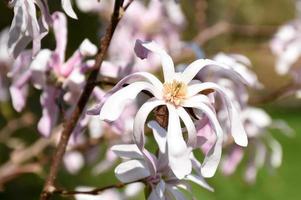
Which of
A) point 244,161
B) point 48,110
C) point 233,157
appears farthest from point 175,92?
point 244,161

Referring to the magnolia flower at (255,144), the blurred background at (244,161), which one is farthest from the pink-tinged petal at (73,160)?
the magnolia flower at (255,144)

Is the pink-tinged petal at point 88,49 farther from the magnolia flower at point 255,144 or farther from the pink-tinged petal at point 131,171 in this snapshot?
the magnolia flower at point 255,144

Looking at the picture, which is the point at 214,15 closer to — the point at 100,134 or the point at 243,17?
the point at 243,17

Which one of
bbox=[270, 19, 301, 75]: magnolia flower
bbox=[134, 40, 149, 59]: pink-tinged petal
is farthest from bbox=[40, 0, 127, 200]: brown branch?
bbox=[270, 19, 301, 75]: magnolia flower

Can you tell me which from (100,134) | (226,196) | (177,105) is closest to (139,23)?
(100,134)

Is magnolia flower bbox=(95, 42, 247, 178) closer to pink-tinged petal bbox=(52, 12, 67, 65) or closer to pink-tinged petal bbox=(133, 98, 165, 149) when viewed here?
pink-tinged petal bbox=(133, 98, 165, 149)
